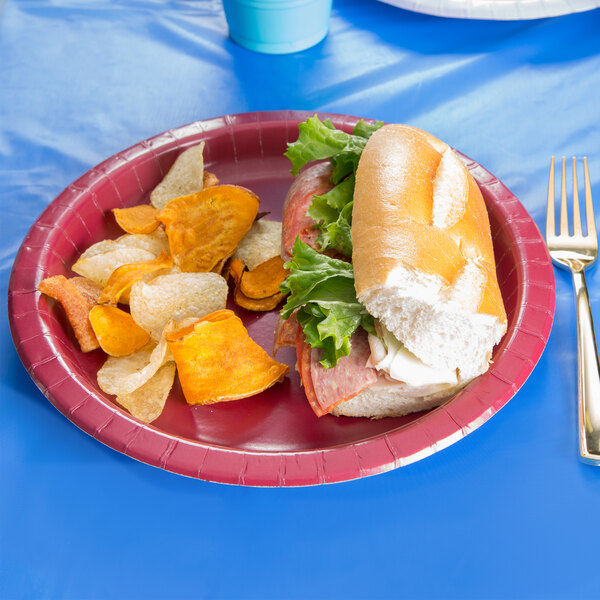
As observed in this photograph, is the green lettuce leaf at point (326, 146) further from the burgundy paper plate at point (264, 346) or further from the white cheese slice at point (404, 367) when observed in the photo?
the white cheese slice at point (404, 367)

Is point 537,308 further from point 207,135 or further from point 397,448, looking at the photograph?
point 207,135

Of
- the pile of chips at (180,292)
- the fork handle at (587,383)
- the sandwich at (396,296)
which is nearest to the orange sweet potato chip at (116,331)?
the pile of chips at (180,292)

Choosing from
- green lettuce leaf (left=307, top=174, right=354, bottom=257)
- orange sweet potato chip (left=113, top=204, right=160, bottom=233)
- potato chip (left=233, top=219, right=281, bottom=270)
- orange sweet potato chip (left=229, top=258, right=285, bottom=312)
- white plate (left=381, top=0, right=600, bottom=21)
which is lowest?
orange sweet potato chip (left=229, top=258, right=285, bottom=312)

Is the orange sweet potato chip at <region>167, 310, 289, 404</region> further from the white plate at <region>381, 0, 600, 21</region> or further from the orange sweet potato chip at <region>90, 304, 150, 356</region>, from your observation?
the white plate at <region>381, 0, 600, 21</region>

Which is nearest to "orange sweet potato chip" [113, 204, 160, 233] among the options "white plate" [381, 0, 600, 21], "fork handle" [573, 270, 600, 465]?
"fork handle" [573, 270, 600, 465]

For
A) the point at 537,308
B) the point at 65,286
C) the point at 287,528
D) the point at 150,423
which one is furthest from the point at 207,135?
the point at 287,528
